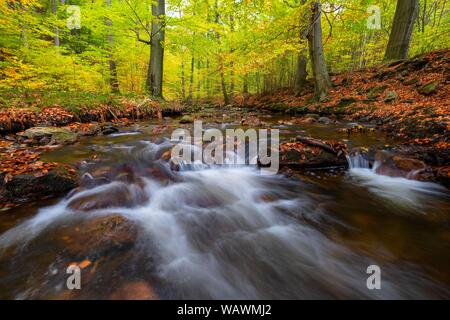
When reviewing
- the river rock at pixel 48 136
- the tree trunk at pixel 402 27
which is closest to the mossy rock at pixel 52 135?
the river rock at pixel 48 136

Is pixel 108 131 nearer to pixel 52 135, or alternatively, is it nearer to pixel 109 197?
pixel 52 135

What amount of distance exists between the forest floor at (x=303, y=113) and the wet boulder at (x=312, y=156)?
123cm

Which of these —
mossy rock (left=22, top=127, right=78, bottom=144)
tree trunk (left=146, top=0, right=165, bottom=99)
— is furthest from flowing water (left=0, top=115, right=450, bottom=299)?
tree trunk (left=146, top=0, right=165, bottom=99)

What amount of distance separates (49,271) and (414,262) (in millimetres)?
3369

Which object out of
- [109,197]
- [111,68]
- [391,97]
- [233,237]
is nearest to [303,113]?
[391,97]

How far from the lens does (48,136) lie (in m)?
5.21

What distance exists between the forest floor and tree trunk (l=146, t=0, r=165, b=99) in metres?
1.35

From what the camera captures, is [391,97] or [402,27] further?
[402,27]

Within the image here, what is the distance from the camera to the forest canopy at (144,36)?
7262 millimetres

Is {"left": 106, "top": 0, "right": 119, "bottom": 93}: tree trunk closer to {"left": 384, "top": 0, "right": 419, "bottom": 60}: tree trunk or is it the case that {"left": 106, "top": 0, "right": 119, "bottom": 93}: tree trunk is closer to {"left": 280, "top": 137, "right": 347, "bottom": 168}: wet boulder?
{"left": 280, "top": 137, "right": 347, "bottom": 168}: wet boulder

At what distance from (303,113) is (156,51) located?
7.65m

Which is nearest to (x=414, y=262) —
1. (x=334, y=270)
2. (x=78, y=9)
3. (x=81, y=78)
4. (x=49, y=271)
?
(x=334, y=270)

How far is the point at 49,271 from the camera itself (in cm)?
201

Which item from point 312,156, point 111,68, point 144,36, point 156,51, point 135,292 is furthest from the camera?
point 144,36
